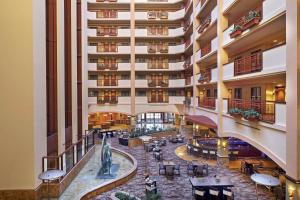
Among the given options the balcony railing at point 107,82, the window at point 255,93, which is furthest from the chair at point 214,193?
the balcony railing at point 107,82

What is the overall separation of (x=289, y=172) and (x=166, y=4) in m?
32.6

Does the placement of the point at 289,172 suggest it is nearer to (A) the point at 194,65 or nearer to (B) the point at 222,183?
(B) the point at 222,183

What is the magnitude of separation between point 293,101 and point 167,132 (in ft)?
81.6

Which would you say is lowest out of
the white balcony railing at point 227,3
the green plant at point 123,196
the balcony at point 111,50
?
the green plant at point 123,196

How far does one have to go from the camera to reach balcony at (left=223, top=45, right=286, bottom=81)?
11359 mm

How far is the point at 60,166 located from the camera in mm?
15477

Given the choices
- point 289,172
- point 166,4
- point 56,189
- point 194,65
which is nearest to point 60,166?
point 56,189

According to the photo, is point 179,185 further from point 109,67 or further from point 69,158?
point 109,67

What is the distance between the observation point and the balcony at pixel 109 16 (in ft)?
123

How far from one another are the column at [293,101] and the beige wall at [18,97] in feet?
36.0

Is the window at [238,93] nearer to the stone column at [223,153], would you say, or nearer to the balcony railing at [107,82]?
the stone column at [223,153]

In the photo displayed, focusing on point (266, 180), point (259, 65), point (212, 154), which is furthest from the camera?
point (212, 154)

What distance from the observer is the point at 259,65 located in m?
14.1

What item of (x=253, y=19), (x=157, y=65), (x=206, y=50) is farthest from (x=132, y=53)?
(x=253, y=19)
